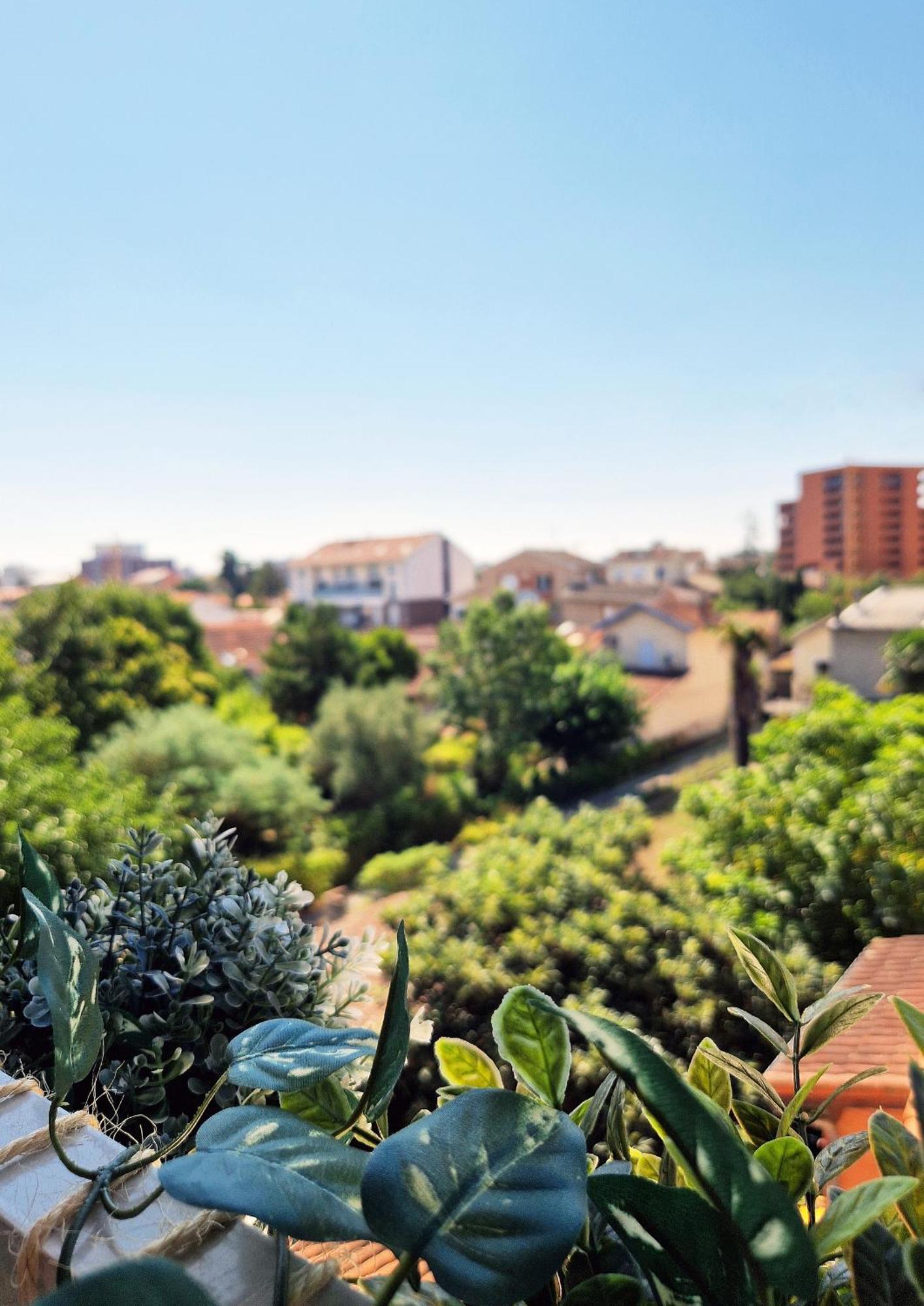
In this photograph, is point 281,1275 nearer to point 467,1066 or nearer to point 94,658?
point 467,1066

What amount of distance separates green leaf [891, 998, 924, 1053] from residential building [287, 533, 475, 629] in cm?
1879

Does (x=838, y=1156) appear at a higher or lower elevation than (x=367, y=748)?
higher

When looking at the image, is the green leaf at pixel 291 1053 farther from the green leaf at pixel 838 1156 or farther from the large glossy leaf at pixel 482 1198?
the green leaf at pixel 838 1156

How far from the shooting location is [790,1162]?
322mm

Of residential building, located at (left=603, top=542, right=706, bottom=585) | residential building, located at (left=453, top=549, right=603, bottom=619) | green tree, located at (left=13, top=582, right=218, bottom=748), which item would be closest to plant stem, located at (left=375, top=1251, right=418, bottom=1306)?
green tree, located at (left=13, top=582, right=218, bottom=748)

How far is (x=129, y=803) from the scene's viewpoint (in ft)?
10.8

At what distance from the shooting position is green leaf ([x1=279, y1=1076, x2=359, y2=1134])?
1.29 ft

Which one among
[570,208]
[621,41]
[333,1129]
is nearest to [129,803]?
[333,1129]

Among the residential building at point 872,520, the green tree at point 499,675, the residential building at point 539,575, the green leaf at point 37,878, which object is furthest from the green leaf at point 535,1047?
the residential building at point 539,575

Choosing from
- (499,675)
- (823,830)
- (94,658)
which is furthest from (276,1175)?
(499,675)

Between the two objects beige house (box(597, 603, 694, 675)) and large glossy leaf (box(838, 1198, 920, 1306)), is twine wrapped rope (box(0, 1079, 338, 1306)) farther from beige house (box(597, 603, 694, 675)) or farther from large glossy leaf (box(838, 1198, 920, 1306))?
beige house (box(597, 603, 694, 675))

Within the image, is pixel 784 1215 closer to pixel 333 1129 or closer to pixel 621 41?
pixel 333 1129

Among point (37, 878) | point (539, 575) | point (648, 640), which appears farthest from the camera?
point (539, 575)

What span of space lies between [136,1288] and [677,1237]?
0.53 feet
